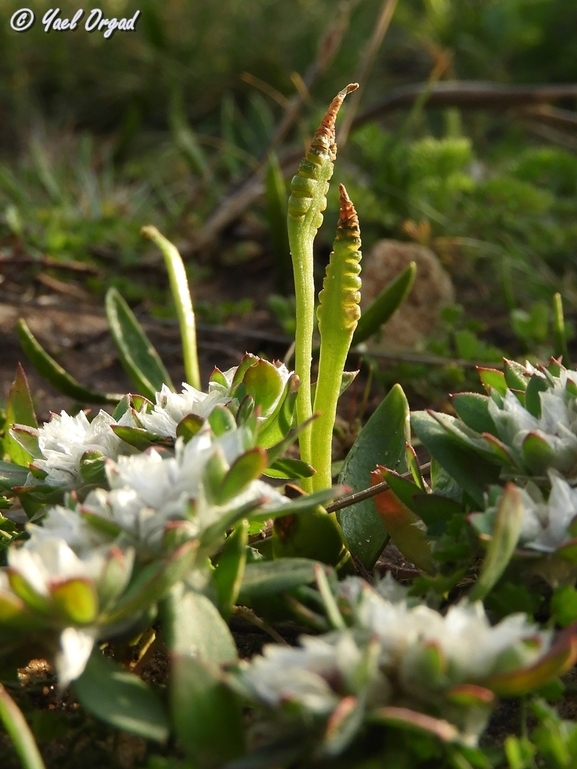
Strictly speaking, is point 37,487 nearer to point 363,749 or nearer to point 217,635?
point 217,635

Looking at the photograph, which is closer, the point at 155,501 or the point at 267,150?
the point at 155,501

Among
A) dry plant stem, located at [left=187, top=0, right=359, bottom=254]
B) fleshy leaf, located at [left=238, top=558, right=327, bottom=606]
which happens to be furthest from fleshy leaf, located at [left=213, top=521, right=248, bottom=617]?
dry plant stem, located at [left=187, top=0, right=359, bottom=254]

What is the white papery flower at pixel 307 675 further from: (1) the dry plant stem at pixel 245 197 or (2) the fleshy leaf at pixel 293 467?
(1) the dry plant stem at pixel 245 197

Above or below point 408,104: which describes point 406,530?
below

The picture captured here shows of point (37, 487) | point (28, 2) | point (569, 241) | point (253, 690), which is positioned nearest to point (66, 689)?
point (37, 487)

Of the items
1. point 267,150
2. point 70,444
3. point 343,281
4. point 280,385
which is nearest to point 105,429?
point 70,444

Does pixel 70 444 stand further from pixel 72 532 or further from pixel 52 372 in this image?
pixel 52 372
